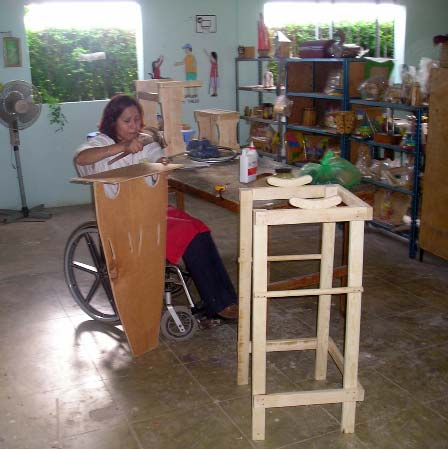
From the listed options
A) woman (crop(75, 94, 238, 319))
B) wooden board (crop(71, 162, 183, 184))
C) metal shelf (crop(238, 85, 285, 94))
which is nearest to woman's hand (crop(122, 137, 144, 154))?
woman (crop(75, 94, 238, 319))

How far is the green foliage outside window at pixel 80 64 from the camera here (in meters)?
5.88

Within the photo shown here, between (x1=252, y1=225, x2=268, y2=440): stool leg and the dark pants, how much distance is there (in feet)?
2.99

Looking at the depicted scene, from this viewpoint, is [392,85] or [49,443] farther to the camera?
[392,85]

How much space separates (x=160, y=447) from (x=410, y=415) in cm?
101

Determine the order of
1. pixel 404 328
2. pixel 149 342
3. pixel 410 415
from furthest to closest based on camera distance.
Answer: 1. pixel 404 328
2. pixel 149 342
3. pixel 410 415

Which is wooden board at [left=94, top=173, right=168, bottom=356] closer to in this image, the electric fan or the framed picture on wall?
the electric fan

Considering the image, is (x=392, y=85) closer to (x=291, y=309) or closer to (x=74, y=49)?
(x=291, y=309)

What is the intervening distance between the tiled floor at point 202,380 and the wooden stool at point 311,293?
0.16 metres

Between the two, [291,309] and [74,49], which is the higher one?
[74,49]

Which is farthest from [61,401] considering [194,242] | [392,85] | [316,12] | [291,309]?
[316,12]

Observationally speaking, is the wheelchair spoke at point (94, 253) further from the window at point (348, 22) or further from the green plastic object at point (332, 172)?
the window at point (348, 22)

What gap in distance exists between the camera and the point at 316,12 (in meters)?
7.36

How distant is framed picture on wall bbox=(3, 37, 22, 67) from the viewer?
5.48 m

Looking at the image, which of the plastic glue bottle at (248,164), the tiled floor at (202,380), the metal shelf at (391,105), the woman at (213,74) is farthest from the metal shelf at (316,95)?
the plastic glue bottle at (248,164)
